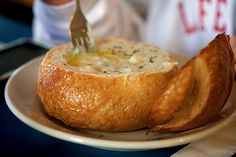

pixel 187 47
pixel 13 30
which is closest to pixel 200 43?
pixel 187 47

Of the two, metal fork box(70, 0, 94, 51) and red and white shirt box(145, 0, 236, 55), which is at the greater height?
metal fork box(70, 0, 94, 51)

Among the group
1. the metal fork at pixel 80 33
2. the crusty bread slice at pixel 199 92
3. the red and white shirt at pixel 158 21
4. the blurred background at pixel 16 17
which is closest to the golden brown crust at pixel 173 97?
the crusty bread slice at pixel 199 92

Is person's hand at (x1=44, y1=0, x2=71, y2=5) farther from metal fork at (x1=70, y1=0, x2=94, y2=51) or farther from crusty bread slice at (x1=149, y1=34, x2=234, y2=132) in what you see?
crusty bread slice at (x1=149, y1=34, x2=234, y2=132)

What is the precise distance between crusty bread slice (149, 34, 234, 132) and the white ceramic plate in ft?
0.05

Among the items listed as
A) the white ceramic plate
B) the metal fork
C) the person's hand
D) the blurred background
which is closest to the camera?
the white ceramic plate

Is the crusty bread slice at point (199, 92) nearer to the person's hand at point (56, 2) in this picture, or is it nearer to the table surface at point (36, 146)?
the table surface at point (36, 146)

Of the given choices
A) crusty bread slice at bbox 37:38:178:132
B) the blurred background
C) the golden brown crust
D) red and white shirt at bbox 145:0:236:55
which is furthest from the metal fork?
the blurred background

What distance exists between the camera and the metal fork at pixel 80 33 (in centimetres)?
68

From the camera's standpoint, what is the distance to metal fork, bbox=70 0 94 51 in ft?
2.22

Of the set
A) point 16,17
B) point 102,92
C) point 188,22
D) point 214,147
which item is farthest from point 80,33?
point 16,17

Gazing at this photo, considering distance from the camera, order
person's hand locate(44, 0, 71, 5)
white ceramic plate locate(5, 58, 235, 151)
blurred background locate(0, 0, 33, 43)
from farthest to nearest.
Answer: blurred background locate(0, 0, 33, 43), person's hand locate(44, 0, 71, 5), white ceramic plate locate(5, 58, 235, 151)

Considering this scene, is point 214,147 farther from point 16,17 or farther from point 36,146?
point 16,17

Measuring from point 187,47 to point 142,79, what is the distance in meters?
0.69

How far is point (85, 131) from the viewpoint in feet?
1.85
